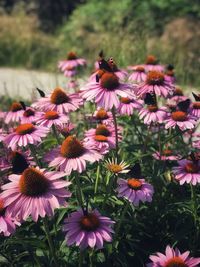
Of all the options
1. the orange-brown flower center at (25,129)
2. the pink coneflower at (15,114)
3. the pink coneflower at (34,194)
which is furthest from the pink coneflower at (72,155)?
the pink coneflower at (15,114)

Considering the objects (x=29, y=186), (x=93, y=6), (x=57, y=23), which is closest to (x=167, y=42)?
(x=93, y=6)

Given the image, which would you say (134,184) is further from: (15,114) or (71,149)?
(15,114)

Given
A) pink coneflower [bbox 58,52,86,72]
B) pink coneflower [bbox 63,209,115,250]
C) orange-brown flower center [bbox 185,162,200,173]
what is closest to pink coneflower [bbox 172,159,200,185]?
orange-brown flower center [bbox 185,162,200,173]

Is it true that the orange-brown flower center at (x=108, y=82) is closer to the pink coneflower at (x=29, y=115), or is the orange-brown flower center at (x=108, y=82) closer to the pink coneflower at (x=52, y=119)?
the pink coneflower at (x=52, y=119)

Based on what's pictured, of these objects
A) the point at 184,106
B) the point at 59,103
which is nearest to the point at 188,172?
the point at 184,106

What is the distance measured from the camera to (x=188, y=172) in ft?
8.59

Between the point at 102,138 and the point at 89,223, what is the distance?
74cm

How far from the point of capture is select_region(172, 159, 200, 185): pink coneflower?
8.35ft

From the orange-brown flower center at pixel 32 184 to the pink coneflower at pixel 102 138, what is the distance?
21.8 inches

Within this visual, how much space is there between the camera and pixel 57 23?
12539 millimetres

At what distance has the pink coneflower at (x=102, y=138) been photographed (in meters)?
2.64

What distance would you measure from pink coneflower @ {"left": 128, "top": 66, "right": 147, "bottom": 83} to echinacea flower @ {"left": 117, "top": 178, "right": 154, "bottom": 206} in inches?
43.9

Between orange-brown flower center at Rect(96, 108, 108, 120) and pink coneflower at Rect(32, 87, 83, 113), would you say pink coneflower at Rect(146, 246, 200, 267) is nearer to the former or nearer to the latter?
pink coneflower at Rect(32, 87, 83, 113)

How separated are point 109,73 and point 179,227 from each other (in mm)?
1002
